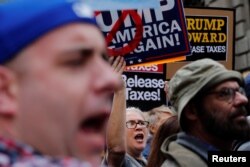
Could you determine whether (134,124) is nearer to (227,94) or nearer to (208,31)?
(227,94)

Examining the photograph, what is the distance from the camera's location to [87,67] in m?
1.26

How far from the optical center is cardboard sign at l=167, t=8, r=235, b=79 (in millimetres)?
9375

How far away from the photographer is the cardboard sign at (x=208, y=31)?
9375mm

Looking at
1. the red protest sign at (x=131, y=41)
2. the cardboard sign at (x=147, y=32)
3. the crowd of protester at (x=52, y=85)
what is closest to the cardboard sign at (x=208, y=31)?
the cardboard sign at (x=147, y=32)

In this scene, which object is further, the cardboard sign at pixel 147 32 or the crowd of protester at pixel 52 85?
the cardboard sign at pixel 147 32

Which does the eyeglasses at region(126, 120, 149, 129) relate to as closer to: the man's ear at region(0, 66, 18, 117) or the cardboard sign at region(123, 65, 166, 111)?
the cardboard sign at region(123, 65, 166, 111)

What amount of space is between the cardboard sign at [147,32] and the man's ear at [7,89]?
3.34 meters

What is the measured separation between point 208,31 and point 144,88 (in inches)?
78.7

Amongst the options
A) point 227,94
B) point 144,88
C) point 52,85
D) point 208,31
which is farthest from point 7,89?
point 208,31

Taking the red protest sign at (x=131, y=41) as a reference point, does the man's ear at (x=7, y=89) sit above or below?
above

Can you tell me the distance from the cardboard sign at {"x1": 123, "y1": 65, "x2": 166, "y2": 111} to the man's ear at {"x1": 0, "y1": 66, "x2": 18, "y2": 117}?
6.66m

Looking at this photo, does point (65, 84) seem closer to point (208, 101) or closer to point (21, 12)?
point (21, 12)

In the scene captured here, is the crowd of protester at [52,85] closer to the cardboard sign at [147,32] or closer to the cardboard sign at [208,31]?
the cardboard sign at [147,32]

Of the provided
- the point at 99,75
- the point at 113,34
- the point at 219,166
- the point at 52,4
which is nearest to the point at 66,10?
the point at 52,4
